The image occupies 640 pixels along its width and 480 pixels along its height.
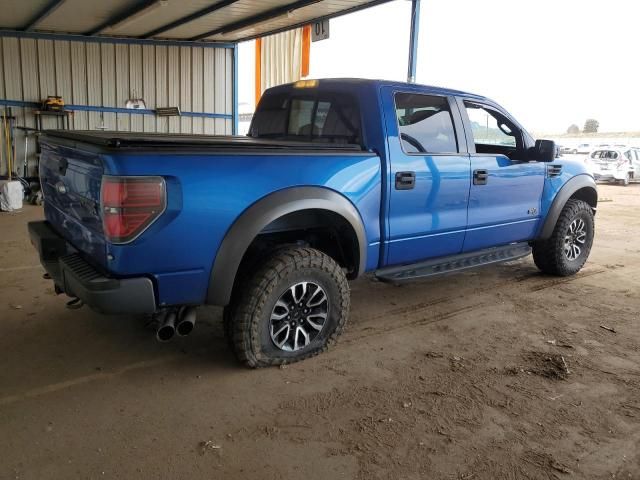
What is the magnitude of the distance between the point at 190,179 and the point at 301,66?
34.2ft

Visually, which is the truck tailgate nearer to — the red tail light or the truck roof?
the red tail light

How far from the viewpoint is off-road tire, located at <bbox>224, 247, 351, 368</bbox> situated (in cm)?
313

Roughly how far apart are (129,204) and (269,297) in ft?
3.32

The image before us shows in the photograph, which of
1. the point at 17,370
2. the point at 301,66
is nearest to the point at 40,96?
the point at 301,66

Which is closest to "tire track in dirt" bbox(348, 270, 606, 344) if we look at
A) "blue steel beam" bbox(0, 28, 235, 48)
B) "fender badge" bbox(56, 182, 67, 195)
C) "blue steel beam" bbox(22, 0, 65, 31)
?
"fender badge" bbox(56, 182, 67, 195)

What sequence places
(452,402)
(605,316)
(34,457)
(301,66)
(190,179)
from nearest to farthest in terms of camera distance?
1. (34,457)
2. (190,179)
3. (452,402)
4. (605,316)
5. (301,66)

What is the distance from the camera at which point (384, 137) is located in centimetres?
365

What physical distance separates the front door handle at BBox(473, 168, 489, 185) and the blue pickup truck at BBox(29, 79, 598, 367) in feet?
0.05

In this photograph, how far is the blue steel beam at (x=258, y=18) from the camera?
904 cm

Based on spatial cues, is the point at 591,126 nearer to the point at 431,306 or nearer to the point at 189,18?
the point at 189,18

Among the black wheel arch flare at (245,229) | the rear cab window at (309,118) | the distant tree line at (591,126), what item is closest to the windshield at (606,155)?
the rear cab window at (309,118)

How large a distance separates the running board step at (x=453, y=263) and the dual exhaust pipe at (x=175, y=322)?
144cm

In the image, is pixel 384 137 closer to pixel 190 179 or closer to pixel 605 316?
pixel 190 179

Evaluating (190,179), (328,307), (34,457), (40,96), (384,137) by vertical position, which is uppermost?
(40,96)
